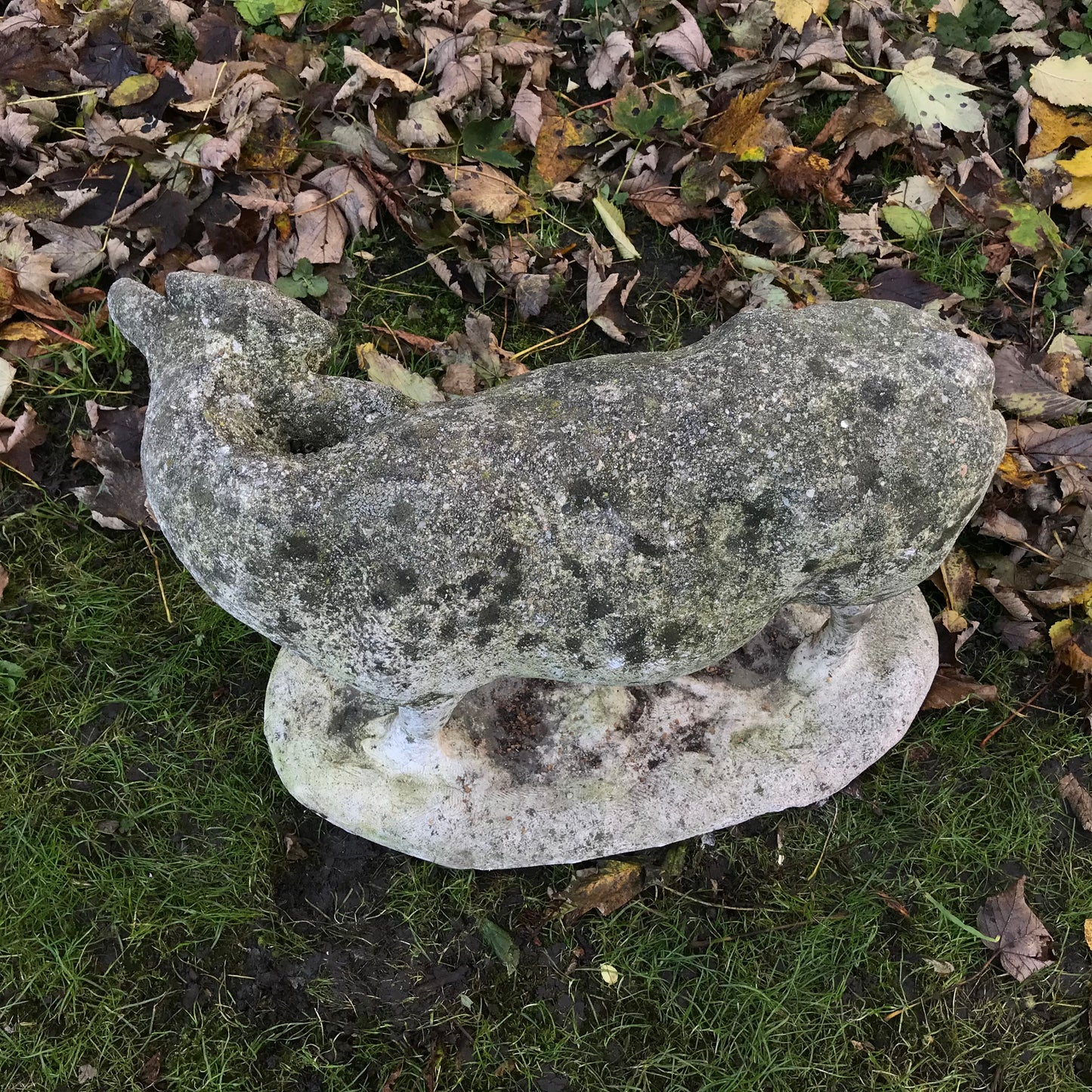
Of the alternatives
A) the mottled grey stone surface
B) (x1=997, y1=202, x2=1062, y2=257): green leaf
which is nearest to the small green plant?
the mottled grey stone surface

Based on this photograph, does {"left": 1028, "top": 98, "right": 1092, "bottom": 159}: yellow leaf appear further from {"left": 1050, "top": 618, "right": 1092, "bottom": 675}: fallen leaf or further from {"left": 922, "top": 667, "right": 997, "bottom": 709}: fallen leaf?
{"left": 922, "top": 667, "right": 997, "bottom": 709}: fallen leaf

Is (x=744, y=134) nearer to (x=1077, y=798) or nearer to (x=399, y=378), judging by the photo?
(x=399, y=378)

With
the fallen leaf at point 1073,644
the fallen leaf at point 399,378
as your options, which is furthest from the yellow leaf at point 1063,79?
the fallen leaf at point 399,378

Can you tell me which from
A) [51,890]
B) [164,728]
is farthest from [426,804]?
[51,890]

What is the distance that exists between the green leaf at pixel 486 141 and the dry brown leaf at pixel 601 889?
2491 mm

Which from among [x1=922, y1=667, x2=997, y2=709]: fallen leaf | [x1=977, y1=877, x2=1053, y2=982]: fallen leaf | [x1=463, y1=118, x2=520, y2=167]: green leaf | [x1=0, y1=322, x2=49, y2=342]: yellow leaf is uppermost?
[x1=463, y1=118, x2=520, y2=167]: green leaf

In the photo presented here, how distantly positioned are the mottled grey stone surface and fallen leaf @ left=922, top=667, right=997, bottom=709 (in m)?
1.41

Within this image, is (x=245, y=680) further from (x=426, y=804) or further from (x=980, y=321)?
(x=980, y=321)

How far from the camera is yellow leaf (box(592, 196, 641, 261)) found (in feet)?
10.7

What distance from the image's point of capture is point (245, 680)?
292cm

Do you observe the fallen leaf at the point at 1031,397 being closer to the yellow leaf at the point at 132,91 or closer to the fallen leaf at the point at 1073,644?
the fallen leaf at the point at 1073,644

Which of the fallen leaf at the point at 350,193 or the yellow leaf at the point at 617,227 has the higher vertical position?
the fallen leaf at the point at 350,193

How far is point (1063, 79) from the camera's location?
11.0 feet

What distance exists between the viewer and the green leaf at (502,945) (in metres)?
2.67
